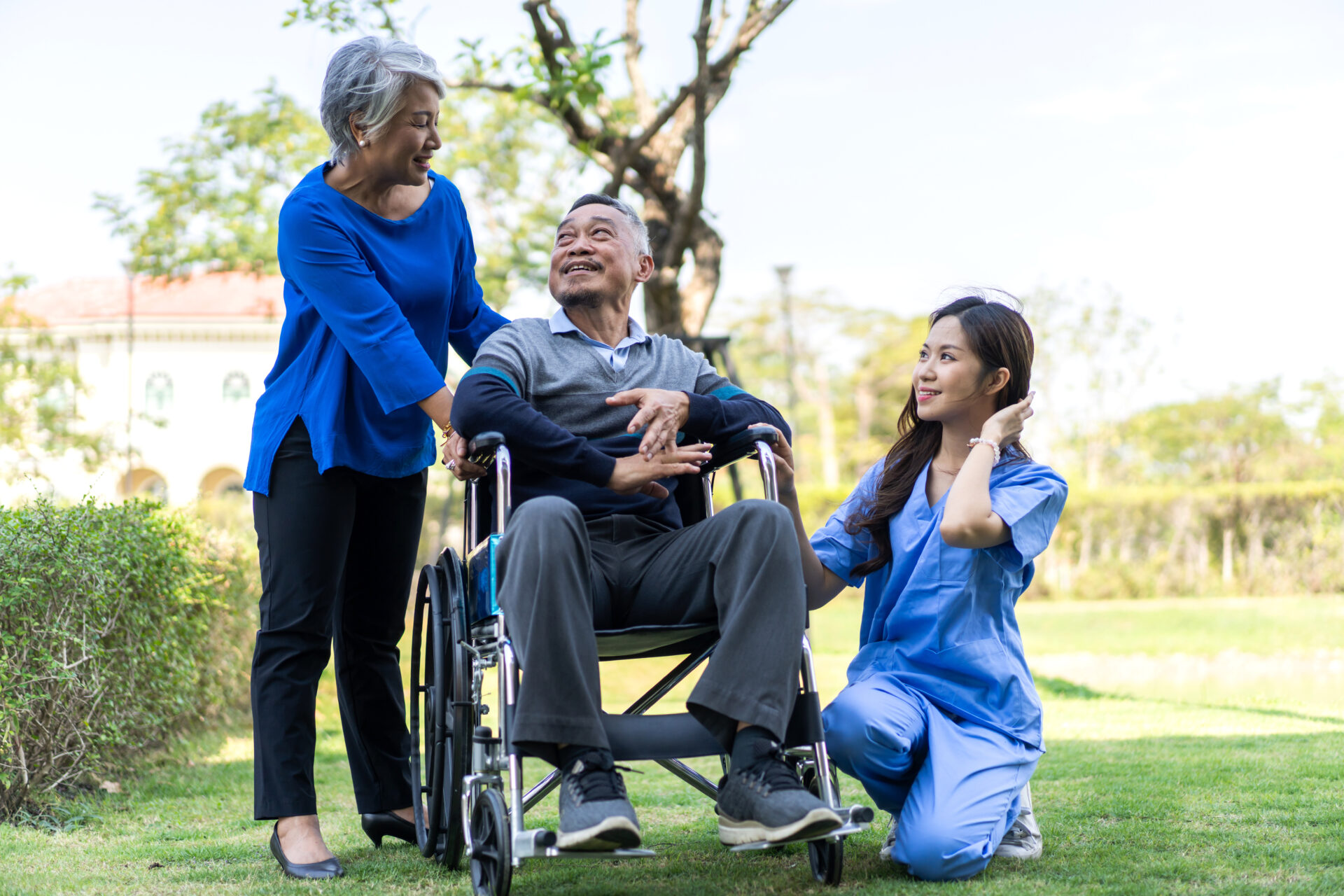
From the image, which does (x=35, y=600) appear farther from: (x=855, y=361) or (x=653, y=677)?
(x=855, y=361)

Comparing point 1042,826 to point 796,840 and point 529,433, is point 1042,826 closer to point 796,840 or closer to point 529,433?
point 796,840

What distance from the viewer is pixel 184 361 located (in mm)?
30406

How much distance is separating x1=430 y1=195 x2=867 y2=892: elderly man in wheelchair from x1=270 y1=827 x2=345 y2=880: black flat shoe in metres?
0.37

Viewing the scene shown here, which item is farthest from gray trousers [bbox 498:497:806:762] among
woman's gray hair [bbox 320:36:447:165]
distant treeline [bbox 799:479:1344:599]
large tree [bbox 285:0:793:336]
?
distant treeline [bbox 799:479:1344:599]

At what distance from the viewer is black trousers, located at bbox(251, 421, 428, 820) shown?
2.57 m

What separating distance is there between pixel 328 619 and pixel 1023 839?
5.19 feet

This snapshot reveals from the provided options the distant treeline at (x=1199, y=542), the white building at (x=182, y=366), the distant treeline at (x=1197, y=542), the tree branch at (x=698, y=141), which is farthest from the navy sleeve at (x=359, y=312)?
the white building at (x=182, y=366)

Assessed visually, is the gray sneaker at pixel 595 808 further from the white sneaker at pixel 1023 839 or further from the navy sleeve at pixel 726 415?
→ the white sneaker at pixel 1023 839

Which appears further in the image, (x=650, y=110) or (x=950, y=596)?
(x=650, y=110)

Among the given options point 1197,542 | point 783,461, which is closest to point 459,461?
point 783,461

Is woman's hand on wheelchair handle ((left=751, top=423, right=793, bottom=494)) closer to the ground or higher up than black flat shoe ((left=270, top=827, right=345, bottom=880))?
higher up

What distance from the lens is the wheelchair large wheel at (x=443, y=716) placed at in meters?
2.38

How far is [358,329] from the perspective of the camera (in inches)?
98.0

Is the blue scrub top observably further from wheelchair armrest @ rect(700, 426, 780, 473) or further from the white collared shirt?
the white collared shirt
